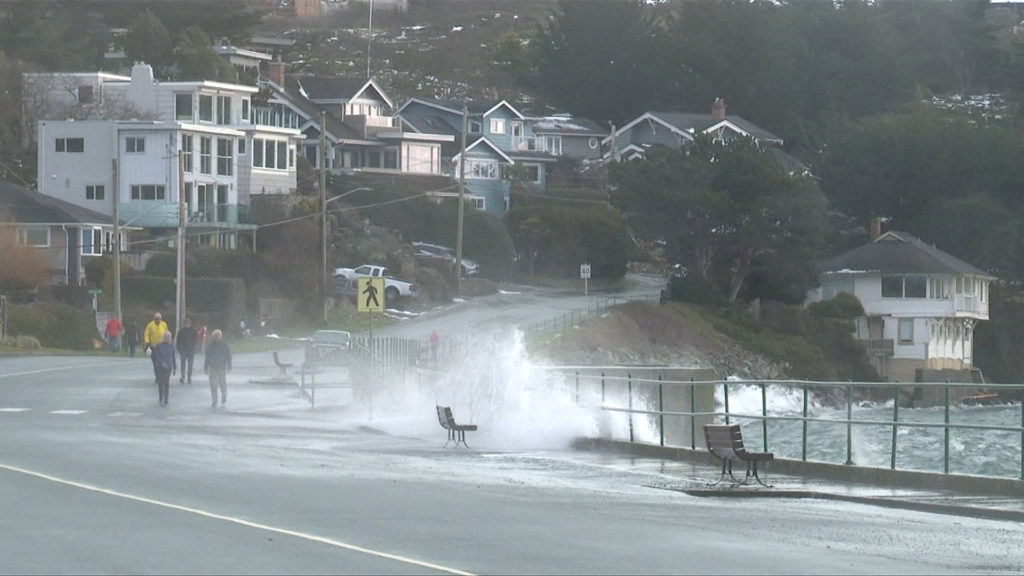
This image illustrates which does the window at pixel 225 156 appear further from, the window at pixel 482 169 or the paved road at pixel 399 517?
the paved road at pixel 399 517

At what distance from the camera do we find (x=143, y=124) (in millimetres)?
85750

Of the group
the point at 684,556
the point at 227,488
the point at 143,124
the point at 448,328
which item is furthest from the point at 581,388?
the point at 143,124

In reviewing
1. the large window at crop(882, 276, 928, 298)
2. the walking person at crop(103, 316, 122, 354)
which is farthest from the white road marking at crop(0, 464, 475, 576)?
the large window at crop(882, 276, 928, 298)

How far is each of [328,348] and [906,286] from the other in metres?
43.6

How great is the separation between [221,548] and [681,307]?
68.8 meters

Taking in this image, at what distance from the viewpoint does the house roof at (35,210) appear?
7856 centimetres

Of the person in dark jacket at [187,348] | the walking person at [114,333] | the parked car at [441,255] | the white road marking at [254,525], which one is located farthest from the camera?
the parked car at [441,255]

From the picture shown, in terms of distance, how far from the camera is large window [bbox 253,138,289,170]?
303ft

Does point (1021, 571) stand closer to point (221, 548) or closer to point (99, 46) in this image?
point (221, 548)

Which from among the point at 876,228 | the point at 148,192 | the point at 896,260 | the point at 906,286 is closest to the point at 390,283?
the point at 148,192

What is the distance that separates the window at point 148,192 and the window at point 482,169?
24916mm

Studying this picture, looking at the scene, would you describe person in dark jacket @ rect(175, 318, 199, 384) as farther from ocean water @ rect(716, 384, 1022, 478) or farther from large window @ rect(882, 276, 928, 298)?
large window @ rect(882, 276, 928, 298)

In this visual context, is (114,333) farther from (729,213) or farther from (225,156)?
(729,213)

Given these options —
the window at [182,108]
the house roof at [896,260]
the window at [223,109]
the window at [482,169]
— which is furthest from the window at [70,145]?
the house roof at [896,260]
